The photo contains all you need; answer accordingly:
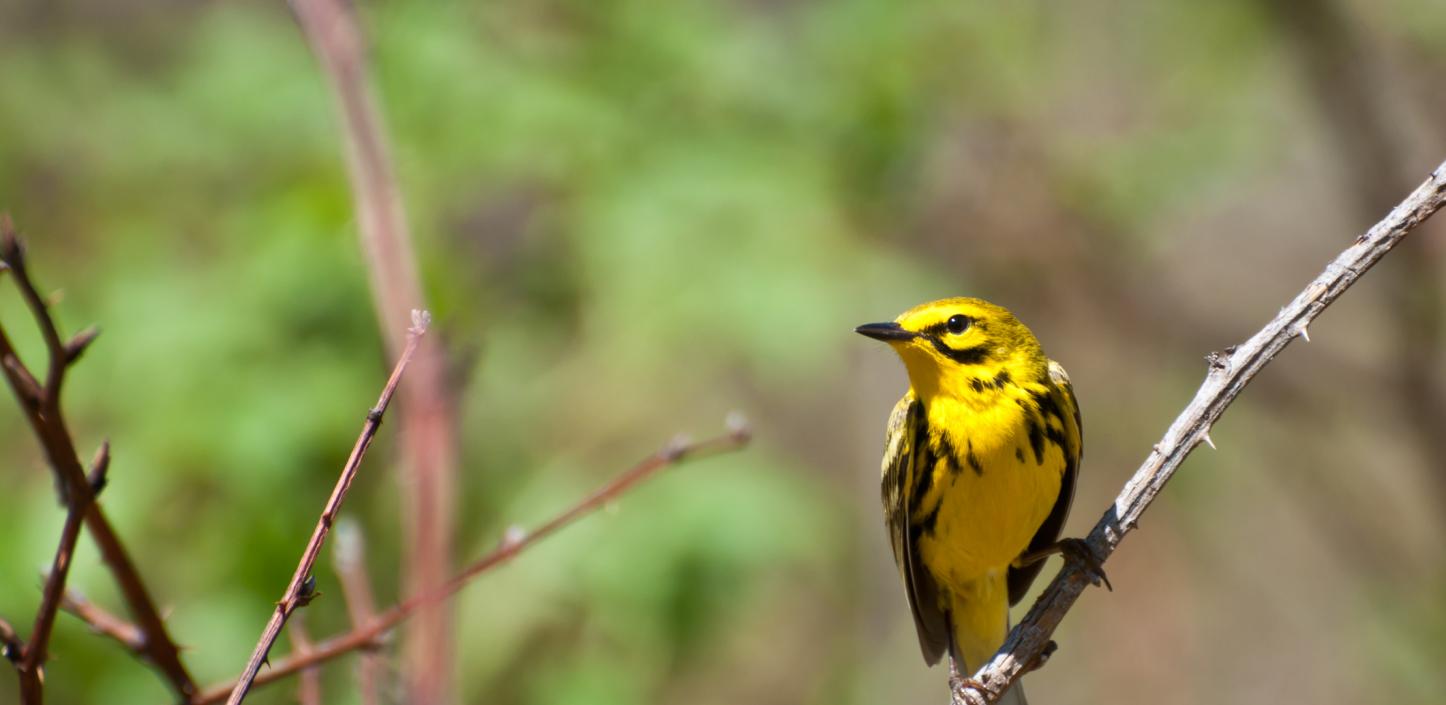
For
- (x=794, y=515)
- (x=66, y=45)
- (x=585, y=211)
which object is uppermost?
(x=585, y=211)

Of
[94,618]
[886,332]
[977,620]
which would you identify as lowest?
[977,620]

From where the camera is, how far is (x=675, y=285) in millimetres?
3898

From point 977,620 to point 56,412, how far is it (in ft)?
10.6

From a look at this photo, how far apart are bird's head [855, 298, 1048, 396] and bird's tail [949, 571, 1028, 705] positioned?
30.7 inches

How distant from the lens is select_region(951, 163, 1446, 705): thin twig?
2008mm

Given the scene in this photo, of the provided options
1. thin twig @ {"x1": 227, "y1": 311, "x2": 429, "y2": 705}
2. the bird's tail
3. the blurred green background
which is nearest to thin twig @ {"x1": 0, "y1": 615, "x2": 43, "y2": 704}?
thin twig @ {"x1": 227, "y1": 311, "x2": 429, "y2": 705}

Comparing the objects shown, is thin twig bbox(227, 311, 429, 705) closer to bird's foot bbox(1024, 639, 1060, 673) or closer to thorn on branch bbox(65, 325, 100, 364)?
thorn on branch bbox(65, 325, 100, 364)

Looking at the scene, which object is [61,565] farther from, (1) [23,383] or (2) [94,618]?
(2) [94,618]

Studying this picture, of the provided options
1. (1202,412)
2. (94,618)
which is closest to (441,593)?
(94,618)

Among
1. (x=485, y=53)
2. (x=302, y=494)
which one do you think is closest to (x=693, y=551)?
(x=302, y=494)

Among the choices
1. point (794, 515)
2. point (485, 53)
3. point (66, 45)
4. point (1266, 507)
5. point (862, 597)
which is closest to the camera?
point (794, 515)

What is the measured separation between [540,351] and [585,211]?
18.4 inches

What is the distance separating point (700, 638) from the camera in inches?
140

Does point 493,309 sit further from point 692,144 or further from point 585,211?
point 692,144
